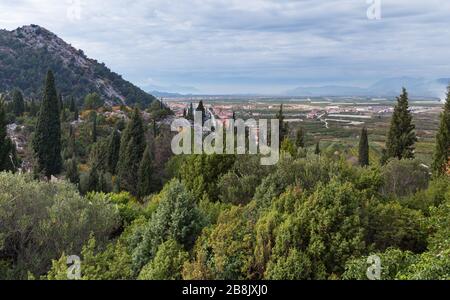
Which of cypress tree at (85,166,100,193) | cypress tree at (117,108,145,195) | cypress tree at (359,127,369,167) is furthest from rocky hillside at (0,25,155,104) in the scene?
cypress tree at (359,127,369,167)

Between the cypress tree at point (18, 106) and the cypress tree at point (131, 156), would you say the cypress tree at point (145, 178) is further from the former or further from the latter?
the cypress tree at point (18, 106)

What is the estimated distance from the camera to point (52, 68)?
403ft

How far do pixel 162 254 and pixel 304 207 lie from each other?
4.01 meters

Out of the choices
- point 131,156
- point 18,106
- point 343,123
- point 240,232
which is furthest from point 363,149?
point 343,123

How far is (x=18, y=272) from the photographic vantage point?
11.8 m

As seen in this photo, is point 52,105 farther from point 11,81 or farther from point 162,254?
point 11,81

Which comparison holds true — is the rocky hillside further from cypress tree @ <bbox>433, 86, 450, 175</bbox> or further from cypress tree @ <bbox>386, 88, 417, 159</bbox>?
cypress tree @ <bbox>433, 86, 450, 175</bbox>

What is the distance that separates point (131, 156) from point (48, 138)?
8.59m

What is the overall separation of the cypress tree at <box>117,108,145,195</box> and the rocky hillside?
249ft

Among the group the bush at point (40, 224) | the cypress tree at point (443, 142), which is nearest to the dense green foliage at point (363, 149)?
the cypress tree at point (443, 142)

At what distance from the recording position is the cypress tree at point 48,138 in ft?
126

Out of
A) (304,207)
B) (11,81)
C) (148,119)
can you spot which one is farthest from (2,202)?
(11,81)

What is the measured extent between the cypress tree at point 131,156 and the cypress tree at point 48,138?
6565 millimetres

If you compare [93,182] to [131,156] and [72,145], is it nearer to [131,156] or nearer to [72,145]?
[131,156]
